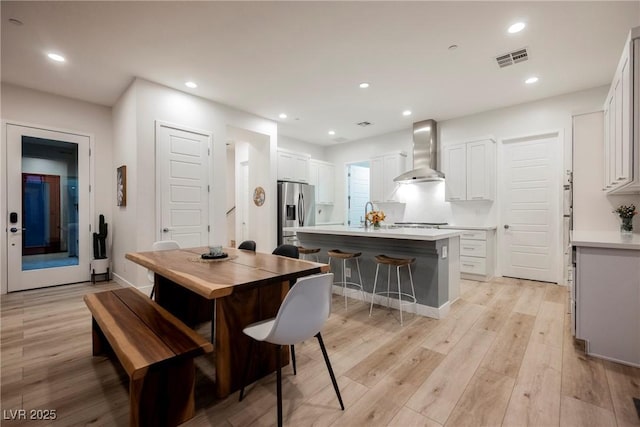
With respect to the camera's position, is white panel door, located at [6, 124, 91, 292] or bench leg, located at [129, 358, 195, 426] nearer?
bench leg, located at [129, 358, 195, 426]

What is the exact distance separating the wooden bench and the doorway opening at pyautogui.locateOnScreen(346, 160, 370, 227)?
19.3 feet

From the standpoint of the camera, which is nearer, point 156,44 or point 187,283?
point 187,283

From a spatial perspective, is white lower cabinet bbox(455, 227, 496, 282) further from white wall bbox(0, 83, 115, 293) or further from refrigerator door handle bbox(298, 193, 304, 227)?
white wall bbox(0, 83, 115, 293)

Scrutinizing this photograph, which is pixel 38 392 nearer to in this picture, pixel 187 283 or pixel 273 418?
pixel 187 283

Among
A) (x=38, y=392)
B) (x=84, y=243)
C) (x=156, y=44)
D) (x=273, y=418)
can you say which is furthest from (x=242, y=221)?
(x=273, y=418)

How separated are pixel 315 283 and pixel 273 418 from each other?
0.84m

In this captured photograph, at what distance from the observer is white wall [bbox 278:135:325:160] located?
22.5ft

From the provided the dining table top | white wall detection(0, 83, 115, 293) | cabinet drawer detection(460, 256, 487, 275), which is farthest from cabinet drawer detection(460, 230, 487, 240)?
white wall detection(0, 83, 115, 293)

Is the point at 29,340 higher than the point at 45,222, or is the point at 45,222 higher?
the point at 45,222

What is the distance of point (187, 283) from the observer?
164 cm

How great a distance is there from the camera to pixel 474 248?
A: 4.70 metres

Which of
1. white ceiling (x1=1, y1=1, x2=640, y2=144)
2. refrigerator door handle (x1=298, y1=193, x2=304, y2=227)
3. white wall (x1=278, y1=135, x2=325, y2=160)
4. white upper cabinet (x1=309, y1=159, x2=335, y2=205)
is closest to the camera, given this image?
white ceiling (x1=1, y1=1, x2=640, y2=144)
